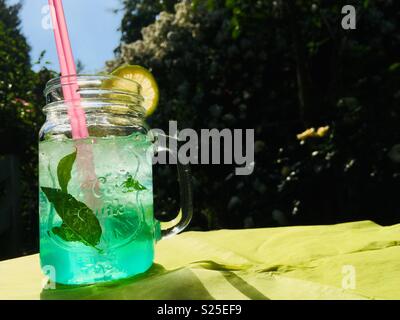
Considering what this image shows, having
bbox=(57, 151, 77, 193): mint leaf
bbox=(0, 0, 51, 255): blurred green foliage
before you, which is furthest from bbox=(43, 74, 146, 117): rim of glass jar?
bbox=(0, 0, 51, 255): blurred green foliage

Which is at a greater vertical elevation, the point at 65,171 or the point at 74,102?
the point at 74,102

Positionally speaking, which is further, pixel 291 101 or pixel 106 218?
pixel 291 101

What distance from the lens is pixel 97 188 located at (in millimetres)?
715

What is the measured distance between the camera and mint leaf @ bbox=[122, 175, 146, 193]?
2.44 ft

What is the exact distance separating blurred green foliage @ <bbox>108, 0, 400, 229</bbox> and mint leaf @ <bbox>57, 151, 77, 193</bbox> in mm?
2125

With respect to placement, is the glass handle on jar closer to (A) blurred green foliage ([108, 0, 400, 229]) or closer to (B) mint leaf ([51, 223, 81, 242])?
(B) mint leaf ([51, 223, 81, 242])

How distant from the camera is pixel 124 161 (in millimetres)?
758

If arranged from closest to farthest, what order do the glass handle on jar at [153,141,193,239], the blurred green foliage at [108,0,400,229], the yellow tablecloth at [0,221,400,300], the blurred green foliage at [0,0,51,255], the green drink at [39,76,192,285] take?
the yellow tablecloth at [0,221,400,300] → the green drink at [39,76,192,285] → the glass handle on jar at [153,141,193,239] → the blurred green foliage at [108,0,400,229] → the blurred green foliage at [0,0,51,255]

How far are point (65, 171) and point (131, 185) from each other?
10 cm

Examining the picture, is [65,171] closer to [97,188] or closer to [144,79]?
[97,188]

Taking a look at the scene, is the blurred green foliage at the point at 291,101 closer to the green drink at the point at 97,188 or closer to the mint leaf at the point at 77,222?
the green drink at the point at 97,188

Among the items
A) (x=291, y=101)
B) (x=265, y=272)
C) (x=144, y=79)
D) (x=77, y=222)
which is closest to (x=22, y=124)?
(x=291, y=101)


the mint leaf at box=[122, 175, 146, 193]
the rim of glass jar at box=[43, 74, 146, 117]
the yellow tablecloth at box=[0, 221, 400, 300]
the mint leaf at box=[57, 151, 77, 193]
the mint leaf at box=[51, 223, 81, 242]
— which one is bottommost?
the yellow tablecloth at box=[0, 221, 400, 300]
